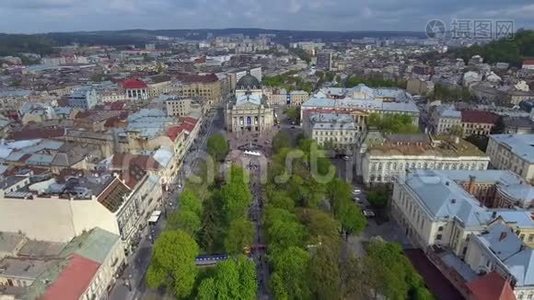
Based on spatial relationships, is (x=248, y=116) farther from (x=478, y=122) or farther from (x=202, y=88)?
(x=478, y=122)

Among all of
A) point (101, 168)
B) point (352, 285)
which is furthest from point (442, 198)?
point (101, 168)

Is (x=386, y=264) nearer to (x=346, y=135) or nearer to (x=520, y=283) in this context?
(x=520, y=283)

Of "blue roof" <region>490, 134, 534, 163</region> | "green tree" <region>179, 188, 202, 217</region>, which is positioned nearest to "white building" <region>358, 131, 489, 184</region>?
"blue roof" <region>490, 134, 534, 163</region>

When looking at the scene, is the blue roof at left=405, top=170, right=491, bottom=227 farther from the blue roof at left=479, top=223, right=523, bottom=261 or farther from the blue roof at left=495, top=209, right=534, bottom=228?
the blue roof at left=479, top=223, right=523, bottom=261

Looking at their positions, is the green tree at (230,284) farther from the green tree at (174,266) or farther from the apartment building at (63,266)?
the apartment building at (63,266)

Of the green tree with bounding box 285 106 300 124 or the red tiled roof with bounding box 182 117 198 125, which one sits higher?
the red tiled roof with bounding box 182 117 198 125

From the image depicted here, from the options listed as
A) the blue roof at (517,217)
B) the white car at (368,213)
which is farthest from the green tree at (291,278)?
the blue roof at (517,217)
